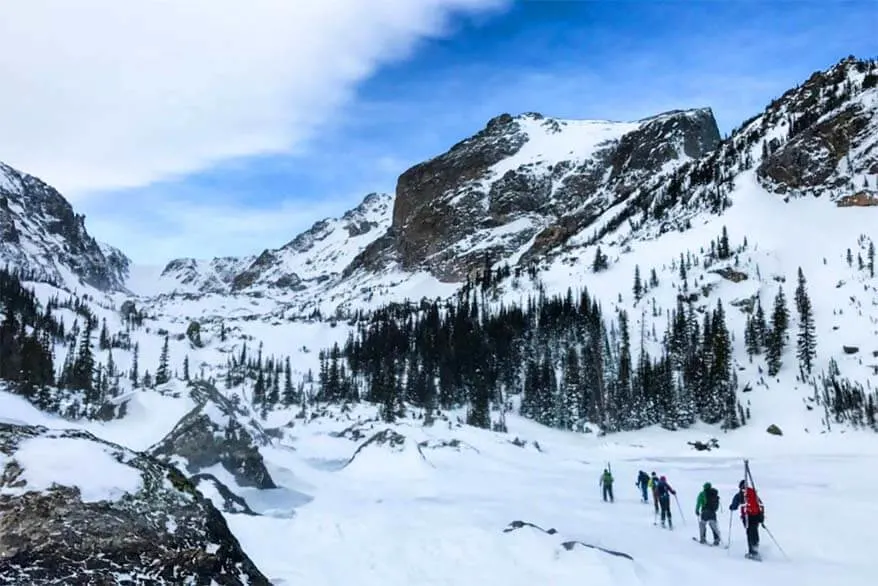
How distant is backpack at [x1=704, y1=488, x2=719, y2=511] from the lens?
1545 cm

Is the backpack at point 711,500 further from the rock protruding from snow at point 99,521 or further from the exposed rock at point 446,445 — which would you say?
the exposed rock at point 446,445

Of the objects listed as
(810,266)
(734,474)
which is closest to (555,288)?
(810,266)

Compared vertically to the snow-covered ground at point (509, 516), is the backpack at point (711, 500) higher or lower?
higher

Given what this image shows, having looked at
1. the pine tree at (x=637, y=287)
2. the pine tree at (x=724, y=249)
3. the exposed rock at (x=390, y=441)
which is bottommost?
the exposed rock at (x=390, y=441)

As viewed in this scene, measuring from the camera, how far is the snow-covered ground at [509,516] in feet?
40.9

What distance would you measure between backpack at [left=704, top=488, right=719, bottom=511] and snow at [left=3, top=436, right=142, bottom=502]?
42.7 ft

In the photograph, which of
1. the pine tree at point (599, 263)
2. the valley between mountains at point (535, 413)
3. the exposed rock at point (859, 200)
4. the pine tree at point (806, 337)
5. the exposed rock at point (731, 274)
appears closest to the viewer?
the valley between mountains at point (535, 413)

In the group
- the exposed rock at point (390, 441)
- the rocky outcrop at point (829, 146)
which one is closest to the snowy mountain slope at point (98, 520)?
the exposed rock at point (390, 441)

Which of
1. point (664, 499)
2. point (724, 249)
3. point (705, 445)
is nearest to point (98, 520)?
point (664, 499)

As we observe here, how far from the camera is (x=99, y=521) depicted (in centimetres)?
646

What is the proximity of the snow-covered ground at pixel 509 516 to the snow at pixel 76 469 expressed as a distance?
13 cm

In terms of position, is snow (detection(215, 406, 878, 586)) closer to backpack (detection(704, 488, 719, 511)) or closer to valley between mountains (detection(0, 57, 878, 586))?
valley between mountains (detection(0, 57, 878, 586))

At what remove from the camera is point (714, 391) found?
71.0m

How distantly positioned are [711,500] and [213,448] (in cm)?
1989
